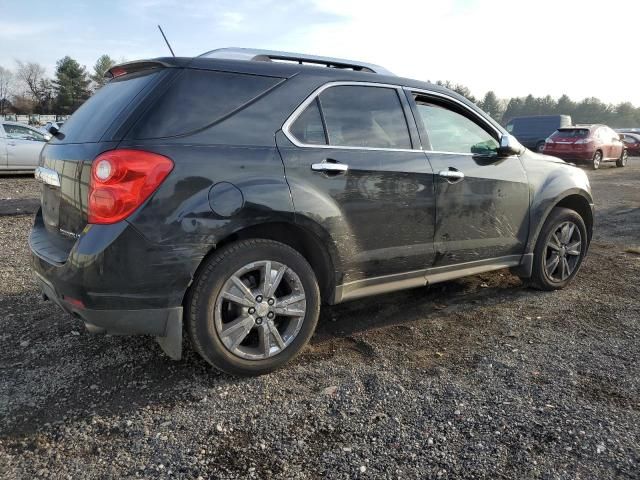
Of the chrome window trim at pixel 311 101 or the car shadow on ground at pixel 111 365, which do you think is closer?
the car shadow on ground at pixel 111 365

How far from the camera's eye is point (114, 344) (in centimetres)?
342

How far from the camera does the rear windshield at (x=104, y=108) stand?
2756mm

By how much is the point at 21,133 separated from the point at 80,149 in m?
12.1

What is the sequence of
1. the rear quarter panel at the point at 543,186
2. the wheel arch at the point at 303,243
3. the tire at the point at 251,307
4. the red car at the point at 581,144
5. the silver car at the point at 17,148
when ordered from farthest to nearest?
the red car at the point at 581,144, the silver car at the point at 17,148, the rear quarter panel at the point at 543,186, the wheel arch at the point at 303,243, the tire at the point at 251,307

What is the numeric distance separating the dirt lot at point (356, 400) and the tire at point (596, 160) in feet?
53.3

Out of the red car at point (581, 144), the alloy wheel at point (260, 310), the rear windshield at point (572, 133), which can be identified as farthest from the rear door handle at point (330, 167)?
the rear windshield at point (572, 133)

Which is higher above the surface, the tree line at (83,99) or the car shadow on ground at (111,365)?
the tree line at (83,99)

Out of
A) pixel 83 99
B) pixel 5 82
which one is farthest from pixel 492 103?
pixel 5 82

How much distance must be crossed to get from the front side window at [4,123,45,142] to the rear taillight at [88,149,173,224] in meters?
12.0

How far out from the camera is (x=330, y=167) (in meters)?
3.04

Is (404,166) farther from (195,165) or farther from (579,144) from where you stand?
(579,144)

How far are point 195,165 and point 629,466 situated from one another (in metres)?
2.50

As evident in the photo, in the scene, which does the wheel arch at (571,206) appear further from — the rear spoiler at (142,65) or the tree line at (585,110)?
the tree line at (585,110)

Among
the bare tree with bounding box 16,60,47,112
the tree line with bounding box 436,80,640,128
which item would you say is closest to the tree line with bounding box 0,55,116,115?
the bare tree with bounding box 16,60,47,112
